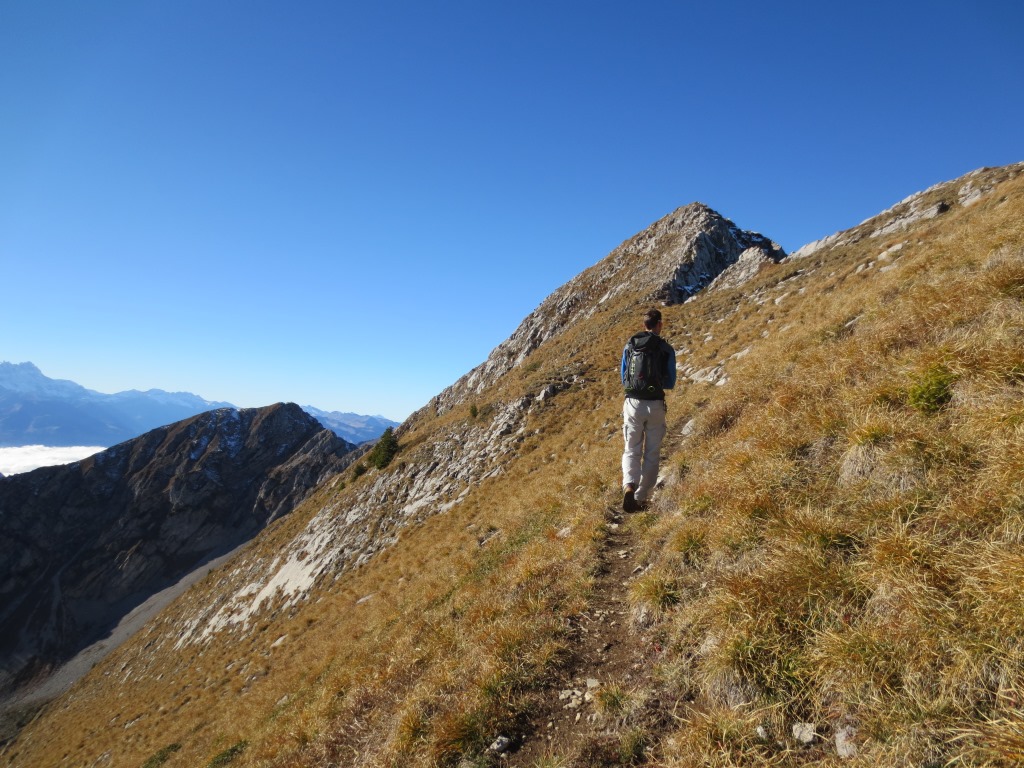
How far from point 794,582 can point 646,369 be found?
204 inches

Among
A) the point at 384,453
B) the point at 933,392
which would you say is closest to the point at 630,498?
the point at 933,392

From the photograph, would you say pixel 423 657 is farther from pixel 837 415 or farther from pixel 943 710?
pixel 837 415

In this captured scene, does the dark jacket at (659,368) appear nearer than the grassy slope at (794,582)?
No

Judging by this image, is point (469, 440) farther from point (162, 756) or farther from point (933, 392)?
point (933, 392)

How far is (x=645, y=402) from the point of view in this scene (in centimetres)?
949

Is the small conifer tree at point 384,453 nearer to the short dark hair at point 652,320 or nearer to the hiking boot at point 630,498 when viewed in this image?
the hiking boot at point 630,498

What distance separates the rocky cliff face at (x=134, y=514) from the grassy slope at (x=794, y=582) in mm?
138209

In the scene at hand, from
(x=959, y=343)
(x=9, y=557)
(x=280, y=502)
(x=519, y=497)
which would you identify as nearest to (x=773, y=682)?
(x=959, y=343)

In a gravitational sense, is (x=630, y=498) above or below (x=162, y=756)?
above

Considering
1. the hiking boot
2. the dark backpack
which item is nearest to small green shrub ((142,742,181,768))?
the hiking boot

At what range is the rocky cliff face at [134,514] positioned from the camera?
110 m

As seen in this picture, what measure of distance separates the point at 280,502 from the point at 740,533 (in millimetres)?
152915

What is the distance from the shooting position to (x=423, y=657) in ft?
27.2

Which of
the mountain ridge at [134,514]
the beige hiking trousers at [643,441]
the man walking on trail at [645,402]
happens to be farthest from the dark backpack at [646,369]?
the mountain ridge at [134,514]
